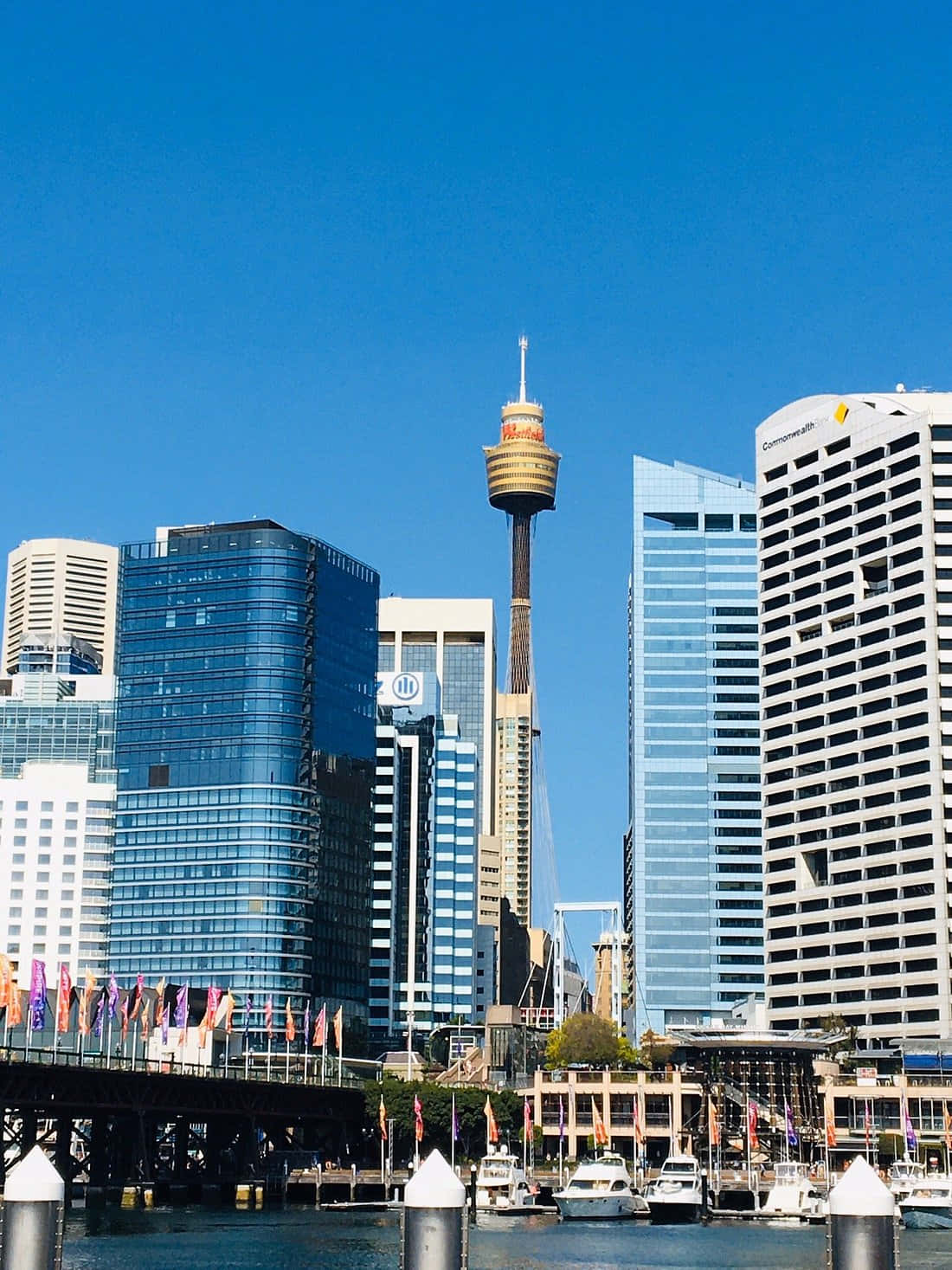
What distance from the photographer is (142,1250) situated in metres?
121

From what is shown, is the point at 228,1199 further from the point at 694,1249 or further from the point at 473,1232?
the point at 694,1249

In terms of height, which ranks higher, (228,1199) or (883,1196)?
(883,1196)

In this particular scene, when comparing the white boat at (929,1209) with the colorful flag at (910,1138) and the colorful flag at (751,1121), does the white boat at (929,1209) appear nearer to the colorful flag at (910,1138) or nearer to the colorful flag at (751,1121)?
the colorful flag at (910,1138)

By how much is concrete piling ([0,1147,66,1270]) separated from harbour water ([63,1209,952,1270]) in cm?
7717

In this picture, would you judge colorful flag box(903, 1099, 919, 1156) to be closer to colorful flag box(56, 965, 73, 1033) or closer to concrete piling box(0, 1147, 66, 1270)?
colorful flag box(56, 965, 73, 1033)

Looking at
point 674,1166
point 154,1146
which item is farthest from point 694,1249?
point 154,1146

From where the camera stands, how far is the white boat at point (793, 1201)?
504ft

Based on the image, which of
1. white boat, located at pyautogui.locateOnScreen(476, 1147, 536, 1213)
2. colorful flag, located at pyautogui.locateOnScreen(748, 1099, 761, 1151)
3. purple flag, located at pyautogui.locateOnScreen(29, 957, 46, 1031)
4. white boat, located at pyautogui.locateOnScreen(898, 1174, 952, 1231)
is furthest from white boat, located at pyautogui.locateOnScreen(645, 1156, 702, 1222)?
purple flag, located at pyautogui.locateOnScreen(29, 957, 46, 1031)

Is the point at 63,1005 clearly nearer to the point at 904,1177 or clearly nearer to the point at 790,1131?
the point at 790,1131

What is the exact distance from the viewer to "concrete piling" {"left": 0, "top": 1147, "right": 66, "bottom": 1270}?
1265 inches

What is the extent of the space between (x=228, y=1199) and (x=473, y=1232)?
151ft

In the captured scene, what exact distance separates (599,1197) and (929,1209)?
2521 centimetres

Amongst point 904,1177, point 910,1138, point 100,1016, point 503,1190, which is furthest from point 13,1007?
point 910,1138

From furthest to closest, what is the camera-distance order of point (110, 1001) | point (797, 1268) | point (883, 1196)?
point (110, 1001), point (797, 1268), point (883, 1196)
